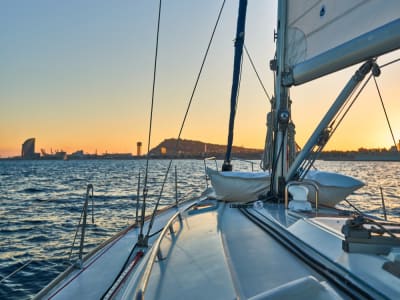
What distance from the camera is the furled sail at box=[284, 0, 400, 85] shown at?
2453 millimetres

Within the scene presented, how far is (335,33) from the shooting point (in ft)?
11.1

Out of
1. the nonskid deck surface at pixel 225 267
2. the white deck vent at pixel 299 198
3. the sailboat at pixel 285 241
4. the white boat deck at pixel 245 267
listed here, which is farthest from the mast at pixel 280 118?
the nonskid deck surface at pixel 225 267

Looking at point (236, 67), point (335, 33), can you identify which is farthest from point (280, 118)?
point (236, 67)

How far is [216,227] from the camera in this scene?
314cm

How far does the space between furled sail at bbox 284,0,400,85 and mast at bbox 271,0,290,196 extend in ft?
0.35

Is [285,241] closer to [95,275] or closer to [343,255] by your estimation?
[343,255]

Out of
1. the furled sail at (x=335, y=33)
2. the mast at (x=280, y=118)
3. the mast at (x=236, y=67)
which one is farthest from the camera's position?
the mast at (x=236, y=67)

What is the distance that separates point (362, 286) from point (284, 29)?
3.73 meters

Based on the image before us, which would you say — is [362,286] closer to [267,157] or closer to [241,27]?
[267,157]

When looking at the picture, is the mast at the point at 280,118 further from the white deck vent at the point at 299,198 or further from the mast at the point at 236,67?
the mast at the point at 236,67

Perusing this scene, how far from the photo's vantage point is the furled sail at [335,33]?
2453 millimetres

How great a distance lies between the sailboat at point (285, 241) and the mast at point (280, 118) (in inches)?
0.5

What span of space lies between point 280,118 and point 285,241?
91.9 inches

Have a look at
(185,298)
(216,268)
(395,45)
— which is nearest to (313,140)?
(395,45)
